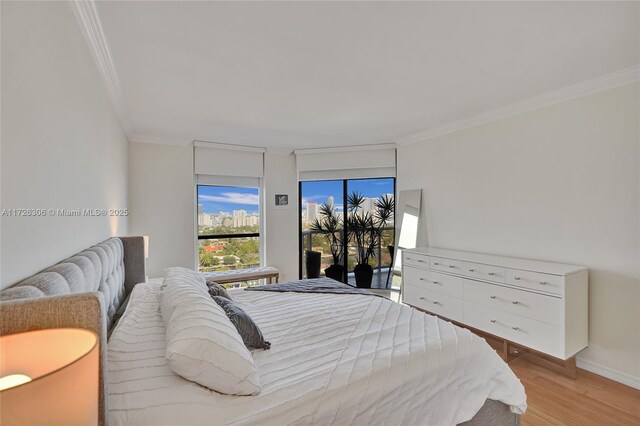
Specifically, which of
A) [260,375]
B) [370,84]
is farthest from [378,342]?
[370,84]

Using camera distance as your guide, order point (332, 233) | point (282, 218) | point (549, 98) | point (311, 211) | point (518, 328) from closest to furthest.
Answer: point (518, 328) < point (549, 98) < point (282, 218) < point (332, 233) < point (311, 211)

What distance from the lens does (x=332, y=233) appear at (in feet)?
17.2

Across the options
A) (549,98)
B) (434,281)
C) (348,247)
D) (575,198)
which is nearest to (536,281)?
(575,198)

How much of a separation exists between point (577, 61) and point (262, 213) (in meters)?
4.20

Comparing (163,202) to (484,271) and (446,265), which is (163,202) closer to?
(446,265)

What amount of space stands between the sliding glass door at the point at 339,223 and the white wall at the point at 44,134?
358 cm

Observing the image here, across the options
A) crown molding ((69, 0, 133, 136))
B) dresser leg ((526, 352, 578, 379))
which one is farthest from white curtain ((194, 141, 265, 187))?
dresser leg ((526, 352, 578, 379))

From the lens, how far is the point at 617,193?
2.46 meters

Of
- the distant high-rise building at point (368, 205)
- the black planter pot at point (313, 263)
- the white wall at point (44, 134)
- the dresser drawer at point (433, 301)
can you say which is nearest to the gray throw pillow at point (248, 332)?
the white wall at point (44, 134)

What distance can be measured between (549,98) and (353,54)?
79.8 inches

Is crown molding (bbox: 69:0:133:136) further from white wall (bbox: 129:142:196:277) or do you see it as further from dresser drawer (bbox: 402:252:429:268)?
dresser drawer (bbox: 402:252:429:268)

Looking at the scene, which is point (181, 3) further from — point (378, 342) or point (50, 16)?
point (378, 342)

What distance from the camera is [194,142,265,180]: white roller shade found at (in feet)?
14.9

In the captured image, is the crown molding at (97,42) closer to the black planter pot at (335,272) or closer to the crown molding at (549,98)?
the crown molding at (549,98)
